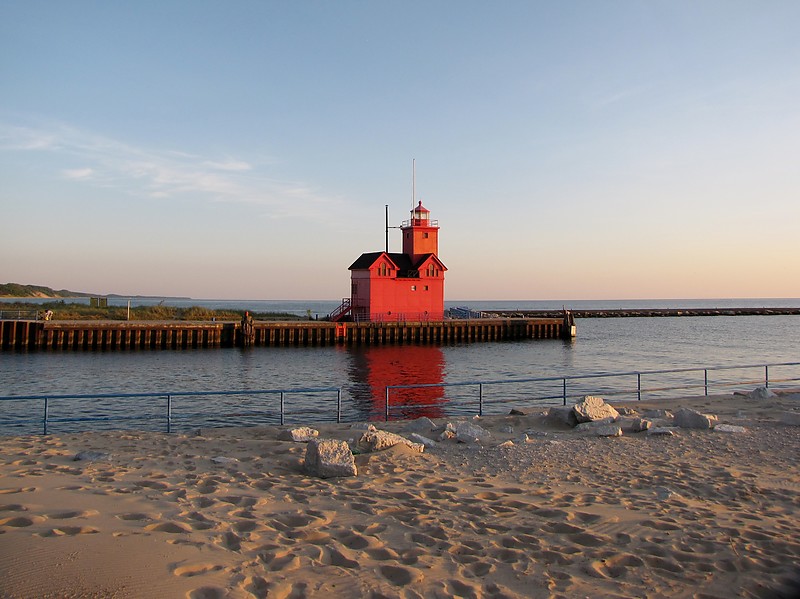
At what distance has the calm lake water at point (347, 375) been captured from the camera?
19.9 m

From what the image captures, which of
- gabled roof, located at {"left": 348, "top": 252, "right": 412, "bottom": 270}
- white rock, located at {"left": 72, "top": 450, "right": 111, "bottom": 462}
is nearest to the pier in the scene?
gabled roof, located at {"left": 348, "top": 252, "right": 412, "bottom": 270}

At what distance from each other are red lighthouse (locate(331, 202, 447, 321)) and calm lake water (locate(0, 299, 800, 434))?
540cm

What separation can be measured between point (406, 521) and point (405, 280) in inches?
1734

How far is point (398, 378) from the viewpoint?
1151 inches

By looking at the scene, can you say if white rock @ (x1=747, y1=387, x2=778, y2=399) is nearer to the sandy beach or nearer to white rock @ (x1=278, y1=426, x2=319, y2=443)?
the sandy beach

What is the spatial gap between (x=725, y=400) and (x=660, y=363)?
897 inches

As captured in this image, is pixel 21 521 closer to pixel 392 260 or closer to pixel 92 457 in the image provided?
pixel 92 457

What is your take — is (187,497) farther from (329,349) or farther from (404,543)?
(329,349)

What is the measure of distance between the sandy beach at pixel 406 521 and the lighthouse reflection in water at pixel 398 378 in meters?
6.92

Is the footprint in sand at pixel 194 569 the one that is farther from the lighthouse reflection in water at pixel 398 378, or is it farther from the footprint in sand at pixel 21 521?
the lighthouse reflection in water at pixel 398 378

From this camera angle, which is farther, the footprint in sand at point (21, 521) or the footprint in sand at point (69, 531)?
the footprint in sand at point (21, 521)

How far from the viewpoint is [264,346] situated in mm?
46156

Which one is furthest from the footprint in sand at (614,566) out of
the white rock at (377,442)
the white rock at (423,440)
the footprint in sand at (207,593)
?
the white rock at (423,440)

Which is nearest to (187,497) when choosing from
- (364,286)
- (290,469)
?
(290,469)
